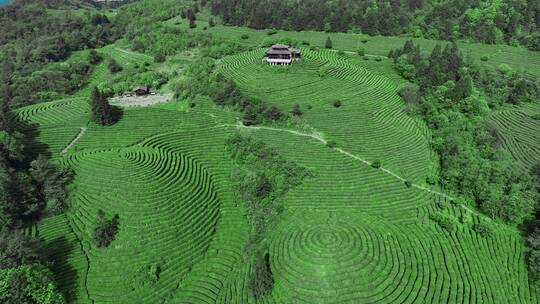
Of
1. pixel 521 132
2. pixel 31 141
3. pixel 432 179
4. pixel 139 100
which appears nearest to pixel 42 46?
pixel 139 100

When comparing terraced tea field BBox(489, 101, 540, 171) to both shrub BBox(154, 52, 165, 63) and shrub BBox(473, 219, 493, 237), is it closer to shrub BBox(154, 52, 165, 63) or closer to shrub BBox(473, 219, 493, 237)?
shrub BBox(473, 219, 493, 237)

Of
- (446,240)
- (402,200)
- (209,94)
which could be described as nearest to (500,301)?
(446,240)

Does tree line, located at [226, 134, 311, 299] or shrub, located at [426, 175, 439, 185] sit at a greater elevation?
shrub, located at [426, 175, 439, 185]

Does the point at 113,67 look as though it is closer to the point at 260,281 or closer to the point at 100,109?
the point at 100,109

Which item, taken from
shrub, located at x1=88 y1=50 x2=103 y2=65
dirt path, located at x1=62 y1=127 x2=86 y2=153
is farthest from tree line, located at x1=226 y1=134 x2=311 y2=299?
shrub, located at x1=88 y1=50 x2=103 y2=65

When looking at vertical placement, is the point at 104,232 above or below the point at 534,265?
below
